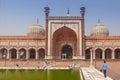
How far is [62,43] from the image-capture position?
92.7 ft

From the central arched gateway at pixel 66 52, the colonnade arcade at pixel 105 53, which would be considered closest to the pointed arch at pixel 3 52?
the central arched gateway at pixel 66 52

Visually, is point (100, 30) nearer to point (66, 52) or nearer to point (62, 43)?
point (66, 52)

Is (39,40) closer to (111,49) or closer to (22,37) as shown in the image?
(22,37)

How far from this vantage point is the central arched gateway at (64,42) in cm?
2752

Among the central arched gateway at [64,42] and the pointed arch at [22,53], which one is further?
the pointed arch at [22,53]

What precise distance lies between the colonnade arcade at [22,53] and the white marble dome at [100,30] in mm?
8845

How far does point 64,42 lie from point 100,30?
→ 748cm

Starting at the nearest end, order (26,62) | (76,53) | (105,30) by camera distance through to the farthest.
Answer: (26,62) < (76,53) < (105,30)

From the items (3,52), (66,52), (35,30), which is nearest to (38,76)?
(66,52)

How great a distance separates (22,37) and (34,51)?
228 centimetres

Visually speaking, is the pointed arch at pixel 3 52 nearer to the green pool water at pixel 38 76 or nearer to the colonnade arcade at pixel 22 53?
the colonnade arcade at pixel 22 53

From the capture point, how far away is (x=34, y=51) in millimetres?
28969

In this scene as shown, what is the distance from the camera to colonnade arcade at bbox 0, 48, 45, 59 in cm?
2759

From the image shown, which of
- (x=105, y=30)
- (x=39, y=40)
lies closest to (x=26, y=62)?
(x=39, y=40)
